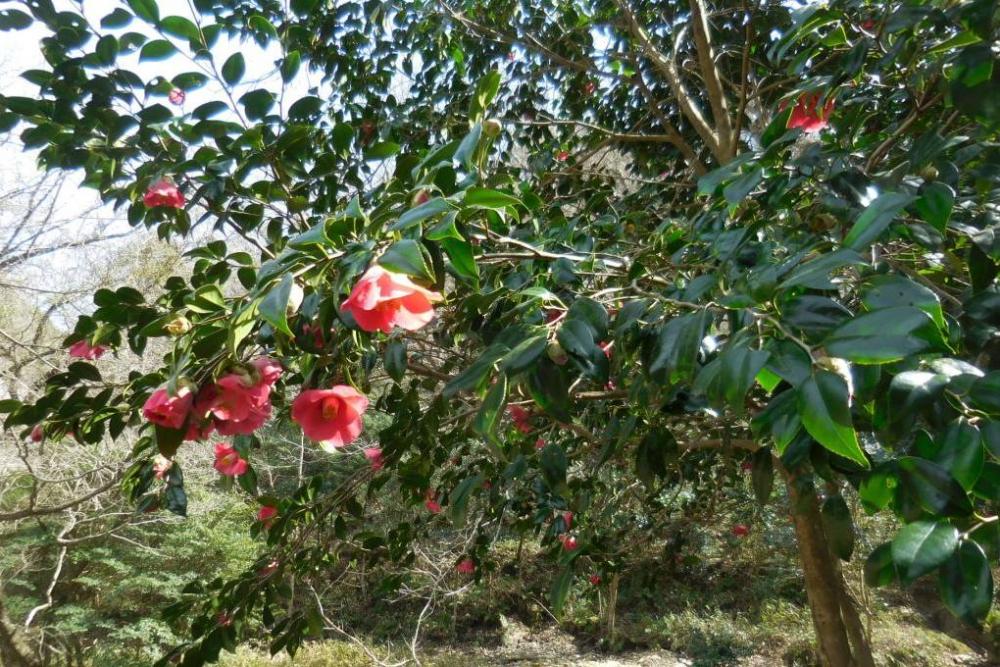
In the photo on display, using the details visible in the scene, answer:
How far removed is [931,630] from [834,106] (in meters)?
4.93

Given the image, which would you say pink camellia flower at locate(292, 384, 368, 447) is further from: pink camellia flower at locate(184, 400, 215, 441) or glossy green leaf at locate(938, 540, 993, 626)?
glossy green leaf at locate(938, 540, 993, 626)

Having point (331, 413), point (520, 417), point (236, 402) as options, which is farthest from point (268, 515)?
point (236, 402)

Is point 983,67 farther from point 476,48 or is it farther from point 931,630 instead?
point 931,630

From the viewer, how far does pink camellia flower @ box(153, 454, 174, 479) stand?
1.06 metres

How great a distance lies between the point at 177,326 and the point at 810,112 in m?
1.11

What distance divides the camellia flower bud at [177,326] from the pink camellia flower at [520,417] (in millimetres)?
822

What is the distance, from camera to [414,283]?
586mm

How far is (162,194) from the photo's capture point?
1.15 m

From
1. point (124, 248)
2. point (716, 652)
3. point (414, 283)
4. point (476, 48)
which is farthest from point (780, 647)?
point (124, 248)

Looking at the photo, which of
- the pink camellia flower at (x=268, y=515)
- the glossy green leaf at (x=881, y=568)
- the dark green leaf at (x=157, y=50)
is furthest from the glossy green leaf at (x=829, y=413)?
the pink camellia flower at (x=268, y=515)

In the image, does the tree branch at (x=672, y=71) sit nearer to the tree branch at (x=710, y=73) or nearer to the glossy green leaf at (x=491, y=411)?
the tree branch at (x=710, y=73)

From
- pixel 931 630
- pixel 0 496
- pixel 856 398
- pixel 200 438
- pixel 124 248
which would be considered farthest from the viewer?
pixel 124 248

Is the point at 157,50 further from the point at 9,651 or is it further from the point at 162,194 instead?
the point at 9,651

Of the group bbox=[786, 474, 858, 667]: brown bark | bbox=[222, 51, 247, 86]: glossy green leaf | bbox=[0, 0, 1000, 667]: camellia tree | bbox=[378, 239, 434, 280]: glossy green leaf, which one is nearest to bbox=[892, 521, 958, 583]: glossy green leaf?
bbox=[0, 0, 1000, 667]: camellia tree
